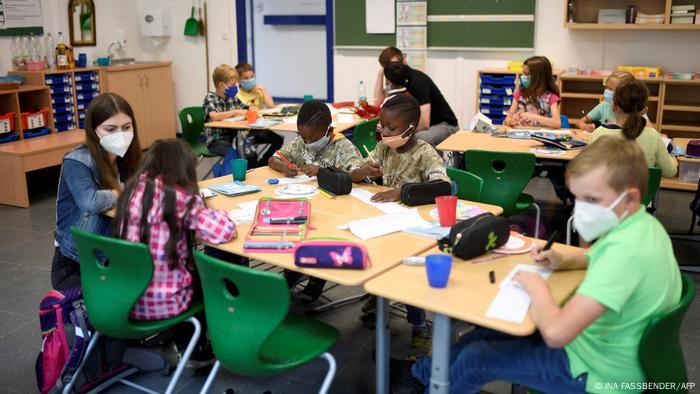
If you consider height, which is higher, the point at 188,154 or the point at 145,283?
the point at 188,154

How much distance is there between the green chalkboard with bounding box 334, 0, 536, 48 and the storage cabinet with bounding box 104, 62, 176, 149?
7.70 feet

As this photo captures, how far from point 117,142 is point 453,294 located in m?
1.78

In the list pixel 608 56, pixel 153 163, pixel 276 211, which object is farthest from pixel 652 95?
pixel 153 163

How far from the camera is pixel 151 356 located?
9.22ft

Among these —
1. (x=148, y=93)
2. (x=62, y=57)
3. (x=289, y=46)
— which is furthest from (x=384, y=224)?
(x=289, y=46)

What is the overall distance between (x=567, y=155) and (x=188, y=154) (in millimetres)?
2493

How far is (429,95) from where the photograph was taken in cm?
559

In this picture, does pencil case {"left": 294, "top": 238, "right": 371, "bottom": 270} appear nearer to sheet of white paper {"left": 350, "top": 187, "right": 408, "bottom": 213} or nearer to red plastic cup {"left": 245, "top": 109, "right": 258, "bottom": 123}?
sheet of white paper {"left": 350, "top": 187, "right": 408, "bottom": 213}

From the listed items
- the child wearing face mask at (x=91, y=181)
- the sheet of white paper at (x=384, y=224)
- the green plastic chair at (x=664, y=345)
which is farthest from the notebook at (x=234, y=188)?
the green plastic chair at (x=664, y=345)

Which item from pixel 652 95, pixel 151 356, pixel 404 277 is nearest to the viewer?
pixel 404 277

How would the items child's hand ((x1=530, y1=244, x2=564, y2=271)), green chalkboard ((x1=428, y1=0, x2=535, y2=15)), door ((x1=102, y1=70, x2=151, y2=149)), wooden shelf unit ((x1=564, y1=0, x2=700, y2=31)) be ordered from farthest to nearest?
door ((x1=102, y1=70, x2=151, y2=149)), green chalkboard ((x1=428, y1=0, x2=535, y2=15)), wooden shelf unit ((x1=564, y1=0, x2=700, y2=31)), child's hand ((x1=530, y1=244, x2=564, y2=271))

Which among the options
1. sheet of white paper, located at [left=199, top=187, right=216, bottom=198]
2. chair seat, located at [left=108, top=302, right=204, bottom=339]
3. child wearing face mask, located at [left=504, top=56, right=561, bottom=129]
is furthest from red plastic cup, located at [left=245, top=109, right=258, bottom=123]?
chair seat, located at [left=108, top=302, right=204, bottom=339]

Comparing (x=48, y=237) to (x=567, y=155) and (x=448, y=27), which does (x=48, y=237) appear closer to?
(x=567, y=155)

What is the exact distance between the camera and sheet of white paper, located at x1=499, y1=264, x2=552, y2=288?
81.7 inches
